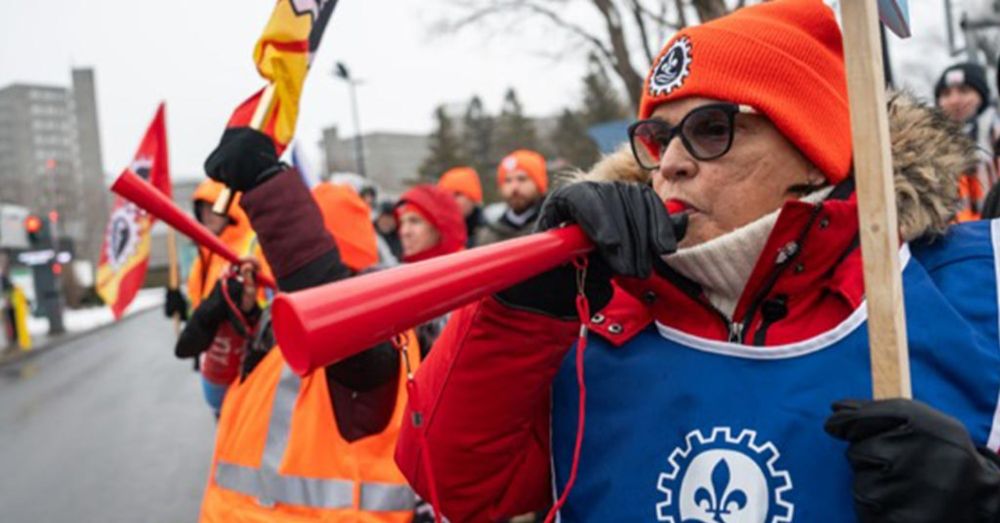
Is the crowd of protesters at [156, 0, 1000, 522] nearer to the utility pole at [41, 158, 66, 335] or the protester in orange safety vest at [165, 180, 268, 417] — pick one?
the protester in orange safety vest at [165, 180, 268, 417]

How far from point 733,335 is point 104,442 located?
8.43 meters

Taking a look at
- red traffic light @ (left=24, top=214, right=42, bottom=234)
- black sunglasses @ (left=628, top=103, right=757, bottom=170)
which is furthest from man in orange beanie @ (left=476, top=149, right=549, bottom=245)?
red traffic light @ (left=24, top=214, right=42, bottom=234)

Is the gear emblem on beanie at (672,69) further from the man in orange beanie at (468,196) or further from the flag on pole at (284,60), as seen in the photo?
the man in orange beanie at (468,196)

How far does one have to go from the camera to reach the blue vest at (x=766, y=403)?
1203 mm

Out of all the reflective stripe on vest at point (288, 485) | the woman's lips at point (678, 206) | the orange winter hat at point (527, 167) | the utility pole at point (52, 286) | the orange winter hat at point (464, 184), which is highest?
the woman's lips at point (678, 206)

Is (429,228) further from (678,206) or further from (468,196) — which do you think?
(678,206)

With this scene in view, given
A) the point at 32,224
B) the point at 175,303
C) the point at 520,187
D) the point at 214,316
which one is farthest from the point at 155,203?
the point at 32,224

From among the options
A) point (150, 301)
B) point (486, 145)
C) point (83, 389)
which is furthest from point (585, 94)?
point (83, 389)

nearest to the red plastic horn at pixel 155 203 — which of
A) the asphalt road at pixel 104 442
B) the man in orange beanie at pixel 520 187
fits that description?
the man in orange beanie at pixel 520 187

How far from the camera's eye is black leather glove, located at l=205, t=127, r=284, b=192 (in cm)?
223

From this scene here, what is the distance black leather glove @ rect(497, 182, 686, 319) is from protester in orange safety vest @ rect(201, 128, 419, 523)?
3.01ft

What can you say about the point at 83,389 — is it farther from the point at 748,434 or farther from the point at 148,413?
the point at 748,434

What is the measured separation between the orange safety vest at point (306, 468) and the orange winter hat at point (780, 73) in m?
1.13

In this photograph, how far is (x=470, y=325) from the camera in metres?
1.32
